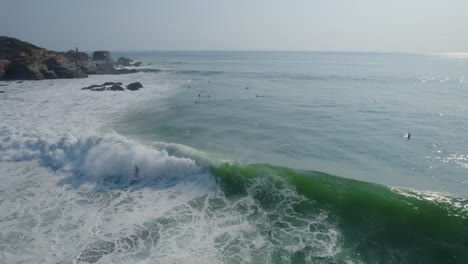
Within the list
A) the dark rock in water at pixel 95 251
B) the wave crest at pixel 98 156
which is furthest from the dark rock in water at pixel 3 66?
the dark rock in water at pixel 95 251

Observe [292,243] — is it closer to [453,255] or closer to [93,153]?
[453,255]

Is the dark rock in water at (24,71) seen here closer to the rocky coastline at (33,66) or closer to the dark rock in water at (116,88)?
the rocky coastline at (33,66)

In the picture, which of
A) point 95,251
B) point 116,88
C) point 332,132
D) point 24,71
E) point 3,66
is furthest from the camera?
point 3,66

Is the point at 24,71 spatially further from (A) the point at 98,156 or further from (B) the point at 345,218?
(B) the point at 345,218

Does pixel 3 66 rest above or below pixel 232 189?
above

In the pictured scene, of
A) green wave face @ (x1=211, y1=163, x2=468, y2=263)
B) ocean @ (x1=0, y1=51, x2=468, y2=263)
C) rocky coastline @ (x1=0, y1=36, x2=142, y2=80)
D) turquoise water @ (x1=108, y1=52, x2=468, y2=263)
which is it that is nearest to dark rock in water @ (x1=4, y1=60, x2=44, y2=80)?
rocky coastline @ (x1=0, y1=36, x2=142, y2=80)

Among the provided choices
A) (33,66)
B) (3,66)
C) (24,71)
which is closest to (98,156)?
(24,71)
